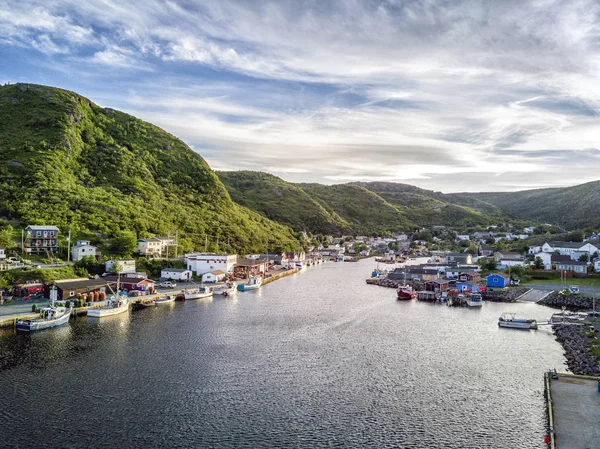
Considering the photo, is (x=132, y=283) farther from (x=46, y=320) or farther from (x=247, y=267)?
(x=247, y=267)

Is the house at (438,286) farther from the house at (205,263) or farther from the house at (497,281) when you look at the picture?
the house at (205,263)

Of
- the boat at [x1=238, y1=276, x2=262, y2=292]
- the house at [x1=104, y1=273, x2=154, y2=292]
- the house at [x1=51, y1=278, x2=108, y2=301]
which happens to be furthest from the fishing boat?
the boat at [x1=238, y1=276, x2=262, y2=292]

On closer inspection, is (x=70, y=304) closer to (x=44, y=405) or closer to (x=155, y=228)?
(x=44, y=405)

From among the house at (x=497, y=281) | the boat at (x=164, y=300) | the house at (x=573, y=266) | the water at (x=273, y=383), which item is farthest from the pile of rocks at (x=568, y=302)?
the boat at (x=164, y=300)

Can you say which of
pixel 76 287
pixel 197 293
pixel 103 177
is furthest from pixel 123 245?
pixel 103 177

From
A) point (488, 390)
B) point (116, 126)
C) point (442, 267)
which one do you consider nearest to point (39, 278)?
point (488, 390)

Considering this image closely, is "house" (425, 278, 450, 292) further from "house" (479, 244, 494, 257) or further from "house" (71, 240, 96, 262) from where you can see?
"house" (479, 244, 494, 257)
